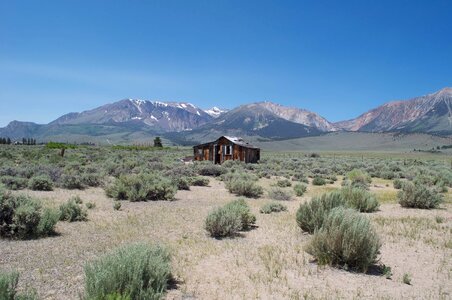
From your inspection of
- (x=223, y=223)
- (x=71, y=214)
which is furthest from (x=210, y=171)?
(x=223, y=223)

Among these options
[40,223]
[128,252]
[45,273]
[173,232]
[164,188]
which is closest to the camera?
[128,252]

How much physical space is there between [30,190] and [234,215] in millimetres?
10352

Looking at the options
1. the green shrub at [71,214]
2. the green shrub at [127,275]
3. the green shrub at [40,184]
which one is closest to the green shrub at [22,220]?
the green shrub at [71,214]

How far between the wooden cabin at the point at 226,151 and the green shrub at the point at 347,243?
3310 cm

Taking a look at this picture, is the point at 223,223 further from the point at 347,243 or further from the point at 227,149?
the point at 227,149

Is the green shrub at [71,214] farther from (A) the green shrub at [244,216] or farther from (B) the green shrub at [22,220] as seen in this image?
(A) the green shrub at [244,216]

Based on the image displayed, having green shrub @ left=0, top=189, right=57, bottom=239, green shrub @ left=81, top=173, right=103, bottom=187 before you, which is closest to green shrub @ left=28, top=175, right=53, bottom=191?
green shrub @ left=81, top=173, right=103, bottom=187

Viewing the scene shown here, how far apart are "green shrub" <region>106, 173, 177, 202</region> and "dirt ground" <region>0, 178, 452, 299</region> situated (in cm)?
241

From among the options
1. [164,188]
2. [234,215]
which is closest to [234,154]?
[164,188]

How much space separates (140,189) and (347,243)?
31.1 ft

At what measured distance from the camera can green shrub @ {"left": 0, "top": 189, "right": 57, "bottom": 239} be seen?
802 cm

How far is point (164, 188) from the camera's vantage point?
49.0 feet

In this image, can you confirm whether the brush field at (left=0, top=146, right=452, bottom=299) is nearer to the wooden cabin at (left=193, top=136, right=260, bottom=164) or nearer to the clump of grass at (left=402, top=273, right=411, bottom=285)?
the clump of grass at (left=402, top=273, right=411, bottom=285)

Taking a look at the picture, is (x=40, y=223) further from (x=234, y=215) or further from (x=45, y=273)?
(x=234, y=215)
